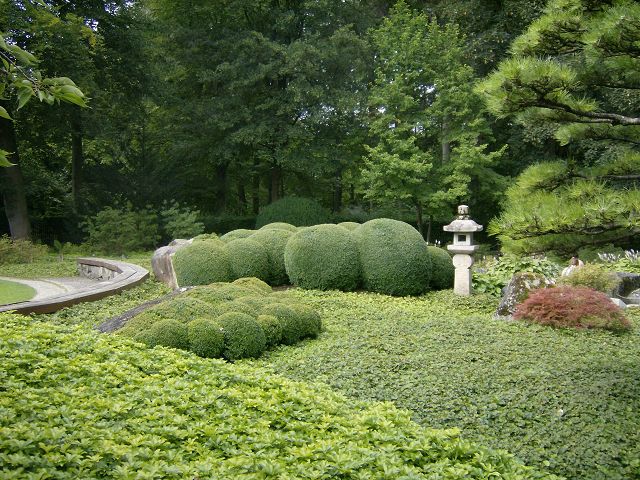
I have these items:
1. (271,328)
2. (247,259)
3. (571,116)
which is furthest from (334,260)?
(571,116)

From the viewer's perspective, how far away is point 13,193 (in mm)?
18656

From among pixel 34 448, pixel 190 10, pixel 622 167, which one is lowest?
pixel 34 448

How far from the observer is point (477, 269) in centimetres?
1281

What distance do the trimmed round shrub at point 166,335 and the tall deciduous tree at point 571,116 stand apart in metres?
3.45

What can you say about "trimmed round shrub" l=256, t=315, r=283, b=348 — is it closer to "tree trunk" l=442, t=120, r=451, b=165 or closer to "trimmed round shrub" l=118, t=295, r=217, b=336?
"trimmed round shrub" l=118, t=295, r=217, b=336

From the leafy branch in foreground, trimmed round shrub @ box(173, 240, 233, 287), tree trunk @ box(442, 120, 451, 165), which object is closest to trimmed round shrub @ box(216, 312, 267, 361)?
trimmed round shrub @ box(173, 240, 233, 287)

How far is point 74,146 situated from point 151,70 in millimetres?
4063

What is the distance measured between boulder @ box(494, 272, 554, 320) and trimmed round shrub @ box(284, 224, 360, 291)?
9.17 feet

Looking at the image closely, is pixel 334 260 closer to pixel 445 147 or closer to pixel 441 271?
pixel 441 271

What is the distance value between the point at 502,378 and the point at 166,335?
3491 mm

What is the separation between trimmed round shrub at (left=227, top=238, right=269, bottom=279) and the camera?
1041cm

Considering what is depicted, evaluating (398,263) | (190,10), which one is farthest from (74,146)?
(398,263)

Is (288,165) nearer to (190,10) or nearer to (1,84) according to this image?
(190,10)

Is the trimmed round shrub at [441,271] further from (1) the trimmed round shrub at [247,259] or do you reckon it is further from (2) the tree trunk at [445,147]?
(2) the tree trunk at [445,147]
